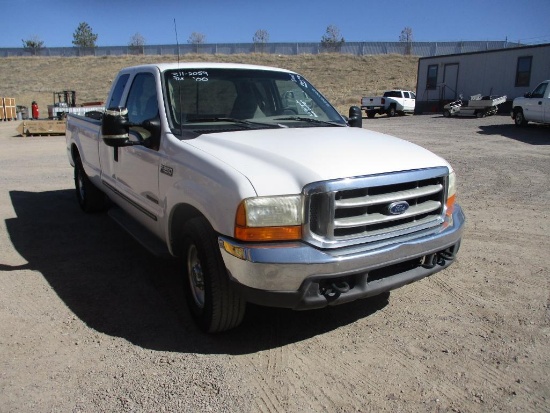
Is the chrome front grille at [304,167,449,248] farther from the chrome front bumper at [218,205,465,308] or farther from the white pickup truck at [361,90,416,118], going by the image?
the white pickup truck at [361,90,416,118]

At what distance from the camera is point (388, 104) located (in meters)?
31.4

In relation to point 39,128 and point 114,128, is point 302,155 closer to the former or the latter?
point 114,128

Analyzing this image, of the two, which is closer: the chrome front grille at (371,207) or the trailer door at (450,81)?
the chrome front grille at (371,207)

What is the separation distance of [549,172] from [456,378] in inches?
335

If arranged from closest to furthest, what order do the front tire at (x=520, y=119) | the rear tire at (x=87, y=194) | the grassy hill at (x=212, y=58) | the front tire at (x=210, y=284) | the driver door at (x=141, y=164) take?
the front tire at (x=210, y=284) → the driver door at (x=141, y=164) → the rear tire at (x=87, y=194) → the front tire at (x=520, y=119) → the grassy hill at (x=212, y=58)

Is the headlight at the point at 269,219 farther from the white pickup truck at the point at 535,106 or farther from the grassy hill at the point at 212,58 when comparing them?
the grassy hill at the point at 212,58

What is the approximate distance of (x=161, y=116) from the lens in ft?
13.1

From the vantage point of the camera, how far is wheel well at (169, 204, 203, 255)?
3542mm

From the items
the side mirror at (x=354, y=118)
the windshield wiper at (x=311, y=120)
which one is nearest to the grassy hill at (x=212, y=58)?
the side mirror at (x=354, y=118)

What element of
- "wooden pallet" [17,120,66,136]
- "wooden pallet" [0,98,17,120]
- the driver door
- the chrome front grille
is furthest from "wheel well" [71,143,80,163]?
"wooden pallet" [0,98,17,120]

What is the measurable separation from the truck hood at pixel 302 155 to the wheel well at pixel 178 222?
18.4 inches

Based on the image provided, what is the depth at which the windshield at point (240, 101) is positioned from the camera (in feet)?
13.4

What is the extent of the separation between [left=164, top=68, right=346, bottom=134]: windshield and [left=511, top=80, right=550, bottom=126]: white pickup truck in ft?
51.2

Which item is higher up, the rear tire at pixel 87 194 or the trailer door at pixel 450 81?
the trailer door at pixel 450 81
